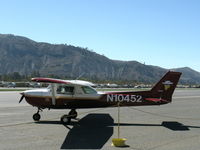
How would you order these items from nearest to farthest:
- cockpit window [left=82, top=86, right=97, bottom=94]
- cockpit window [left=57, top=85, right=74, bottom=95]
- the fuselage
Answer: the fuselage → cockpit window [left=57, top=85, right=74, bottom=95] → cockpit window [left=82, top=86, right=97, bottom=94]

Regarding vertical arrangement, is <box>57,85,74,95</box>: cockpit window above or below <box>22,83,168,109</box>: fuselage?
above

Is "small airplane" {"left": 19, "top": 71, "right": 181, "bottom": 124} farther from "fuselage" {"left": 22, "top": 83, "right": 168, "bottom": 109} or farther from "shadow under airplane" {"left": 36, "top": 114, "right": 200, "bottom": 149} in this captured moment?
"shadow under airplane" {"left": 36, "top": 114, "right": 200, "bottom": 149}

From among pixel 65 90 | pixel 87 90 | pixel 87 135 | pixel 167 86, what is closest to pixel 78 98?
pixel 87 90

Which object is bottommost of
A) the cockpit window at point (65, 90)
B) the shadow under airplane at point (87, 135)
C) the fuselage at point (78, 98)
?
the shadow under airplane at point (87, 135)

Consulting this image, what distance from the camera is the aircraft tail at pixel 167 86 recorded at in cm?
1423

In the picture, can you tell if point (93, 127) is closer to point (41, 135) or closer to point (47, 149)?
point (41, 135)

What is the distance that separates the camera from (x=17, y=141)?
9055 millimetres

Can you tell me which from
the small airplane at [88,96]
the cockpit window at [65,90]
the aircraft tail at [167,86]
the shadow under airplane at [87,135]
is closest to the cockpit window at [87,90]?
the small airplane at [88,96]

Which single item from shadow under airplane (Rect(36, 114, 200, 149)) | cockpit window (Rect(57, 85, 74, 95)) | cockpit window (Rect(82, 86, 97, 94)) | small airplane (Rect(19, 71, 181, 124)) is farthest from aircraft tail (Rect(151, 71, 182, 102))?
cockpit window (Rect(57, 85, 74, 95))

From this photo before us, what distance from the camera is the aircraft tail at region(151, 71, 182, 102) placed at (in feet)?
46.7

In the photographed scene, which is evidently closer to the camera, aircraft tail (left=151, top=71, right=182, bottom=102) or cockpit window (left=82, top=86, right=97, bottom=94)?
aircraft tail (left=151, top=71, right=182, bottom=102)

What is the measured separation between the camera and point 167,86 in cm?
1430

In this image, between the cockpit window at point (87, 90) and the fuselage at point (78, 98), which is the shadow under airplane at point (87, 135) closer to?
the fuselage at point (78, 98)

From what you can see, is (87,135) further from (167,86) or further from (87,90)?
(167,86)
